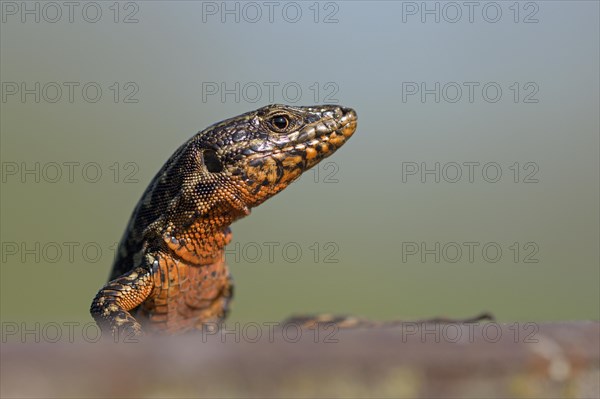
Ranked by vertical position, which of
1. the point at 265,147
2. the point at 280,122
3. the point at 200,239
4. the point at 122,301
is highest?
the point at 280,122

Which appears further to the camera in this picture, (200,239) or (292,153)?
(292,153)

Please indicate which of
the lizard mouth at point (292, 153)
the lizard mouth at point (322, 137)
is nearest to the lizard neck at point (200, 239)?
the lizard mouth at point (292, 153)

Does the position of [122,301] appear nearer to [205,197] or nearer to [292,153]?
[205,197]

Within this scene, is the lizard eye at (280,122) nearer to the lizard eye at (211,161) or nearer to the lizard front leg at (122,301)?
the lizard eye at (211,161)

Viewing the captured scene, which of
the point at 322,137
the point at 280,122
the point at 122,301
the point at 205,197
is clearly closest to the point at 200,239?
the point at 205,197

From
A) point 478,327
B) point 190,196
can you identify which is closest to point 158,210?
point 190,196

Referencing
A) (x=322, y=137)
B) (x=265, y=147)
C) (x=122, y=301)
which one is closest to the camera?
(x=122, y=301)

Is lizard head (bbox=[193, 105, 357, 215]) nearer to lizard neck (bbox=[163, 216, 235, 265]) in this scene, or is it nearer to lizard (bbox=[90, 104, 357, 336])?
lizard (bbox=[90, 104, 357, 336])
